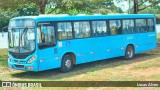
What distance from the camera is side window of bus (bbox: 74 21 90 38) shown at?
16297 millimetres

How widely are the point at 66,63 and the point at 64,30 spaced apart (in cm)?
141

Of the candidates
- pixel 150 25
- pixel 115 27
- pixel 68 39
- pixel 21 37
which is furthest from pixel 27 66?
pixel 150 25

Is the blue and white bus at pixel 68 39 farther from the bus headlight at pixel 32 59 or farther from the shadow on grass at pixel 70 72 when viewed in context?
the shadow on grass at pixel 70 72

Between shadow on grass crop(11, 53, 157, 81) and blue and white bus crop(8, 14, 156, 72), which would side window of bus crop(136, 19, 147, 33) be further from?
shadow on grass crop(11, 53, 157, 81)

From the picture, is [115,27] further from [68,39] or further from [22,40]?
[22,40]

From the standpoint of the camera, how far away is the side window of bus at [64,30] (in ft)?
50.4

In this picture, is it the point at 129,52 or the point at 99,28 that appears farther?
the point at 129,52

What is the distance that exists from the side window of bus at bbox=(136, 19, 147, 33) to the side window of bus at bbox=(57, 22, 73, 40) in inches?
229

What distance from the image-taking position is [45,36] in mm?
14547

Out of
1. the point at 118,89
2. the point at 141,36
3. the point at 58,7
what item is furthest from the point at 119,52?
the point at 118,89

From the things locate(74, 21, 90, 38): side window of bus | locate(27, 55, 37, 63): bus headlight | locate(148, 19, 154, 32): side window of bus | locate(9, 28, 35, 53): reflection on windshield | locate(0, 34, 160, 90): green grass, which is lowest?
locate(0, 34, 160, 90): green grass

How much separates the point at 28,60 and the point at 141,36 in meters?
8.42

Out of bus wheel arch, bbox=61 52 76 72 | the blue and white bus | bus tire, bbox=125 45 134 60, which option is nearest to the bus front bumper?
the blue and white bus

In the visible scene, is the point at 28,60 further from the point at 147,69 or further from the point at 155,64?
the point at 155,64
